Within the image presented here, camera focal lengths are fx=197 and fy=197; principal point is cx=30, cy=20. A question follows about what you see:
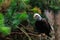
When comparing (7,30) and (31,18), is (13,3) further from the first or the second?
(31,18)

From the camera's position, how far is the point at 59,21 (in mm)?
2686

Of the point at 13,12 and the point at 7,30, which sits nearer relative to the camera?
the point at 7,30

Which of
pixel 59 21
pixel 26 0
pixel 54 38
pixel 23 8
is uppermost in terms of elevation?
pixel 26 0

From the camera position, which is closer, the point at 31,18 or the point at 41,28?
the point at 31,18

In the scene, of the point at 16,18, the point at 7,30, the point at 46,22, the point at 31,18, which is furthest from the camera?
the point at 46,22

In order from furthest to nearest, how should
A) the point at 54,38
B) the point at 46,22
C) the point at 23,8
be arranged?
1. the point at 54,38
2. the point at 46,22
3. the point at 23,8

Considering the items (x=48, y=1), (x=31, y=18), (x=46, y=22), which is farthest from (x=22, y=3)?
(x=46, y=22)

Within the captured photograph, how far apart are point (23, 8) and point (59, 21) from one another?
1266mm

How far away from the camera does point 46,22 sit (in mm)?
2371

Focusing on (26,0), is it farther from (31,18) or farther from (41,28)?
(41,28)

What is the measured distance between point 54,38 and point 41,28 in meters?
0.31

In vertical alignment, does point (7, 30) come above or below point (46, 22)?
above

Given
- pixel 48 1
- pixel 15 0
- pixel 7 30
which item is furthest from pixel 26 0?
pixel 48 1

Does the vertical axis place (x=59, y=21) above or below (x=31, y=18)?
below
